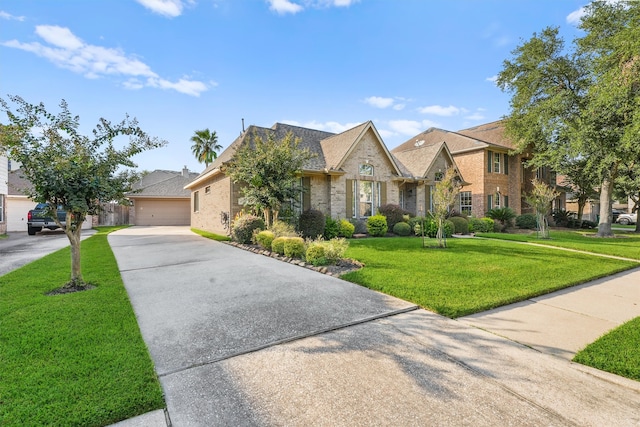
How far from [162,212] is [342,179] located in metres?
21.2

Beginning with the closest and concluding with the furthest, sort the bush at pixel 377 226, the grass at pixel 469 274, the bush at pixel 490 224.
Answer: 1. the grass at pixel 469 274
2. the bush at pixel 377 226
3. the bush at pixel 490 224

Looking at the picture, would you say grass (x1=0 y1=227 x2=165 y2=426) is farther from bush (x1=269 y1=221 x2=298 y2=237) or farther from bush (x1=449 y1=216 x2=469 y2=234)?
bush (x1=449 y1=216 x2=469 y2=234)

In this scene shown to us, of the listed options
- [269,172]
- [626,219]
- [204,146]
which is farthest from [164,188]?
[626,219]

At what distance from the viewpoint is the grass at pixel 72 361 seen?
228 centimetres

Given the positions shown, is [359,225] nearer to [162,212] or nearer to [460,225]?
[460,225]

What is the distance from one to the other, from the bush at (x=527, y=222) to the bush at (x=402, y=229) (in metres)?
11.6

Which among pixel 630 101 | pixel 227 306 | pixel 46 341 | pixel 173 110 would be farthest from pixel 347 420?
pixel 630 101

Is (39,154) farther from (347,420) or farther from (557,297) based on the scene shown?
(557,297)

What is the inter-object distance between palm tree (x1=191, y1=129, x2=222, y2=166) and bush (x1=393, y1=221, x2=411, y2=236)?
27.0 meters

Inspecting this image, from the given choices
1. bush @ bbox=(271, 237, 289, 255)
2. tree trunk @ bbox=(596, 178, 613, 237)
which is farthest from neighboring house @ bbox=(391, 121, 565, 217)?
bush @ bbox=(271, 237, 289, 255)

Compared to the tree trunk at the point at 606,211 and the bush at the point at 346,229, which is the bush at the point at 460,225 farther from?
the tree trunk at the point at 606,211

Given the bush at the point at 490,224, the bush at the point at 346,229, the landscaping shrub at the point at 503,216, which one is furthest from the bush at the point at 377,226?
the landscaping shrub at the point at 503,216

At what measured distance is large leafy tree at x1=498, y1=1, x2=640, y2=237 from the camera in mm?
14203

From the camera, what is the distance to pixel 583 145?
17422mm
